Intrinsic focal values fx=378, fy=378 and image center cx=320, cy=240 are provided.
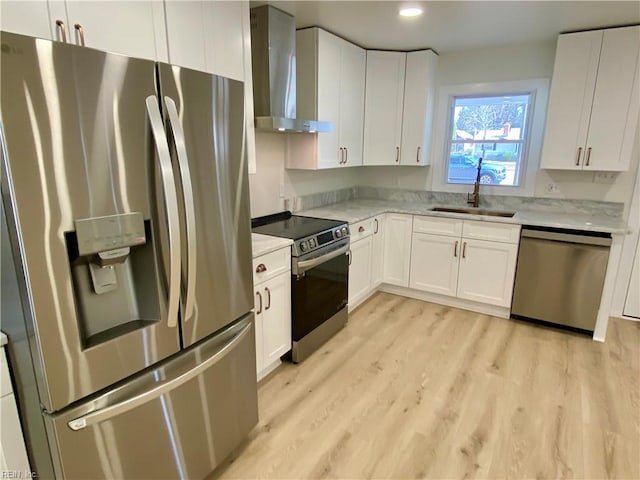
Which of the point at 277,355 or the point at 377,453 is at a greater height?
the point at 277,355

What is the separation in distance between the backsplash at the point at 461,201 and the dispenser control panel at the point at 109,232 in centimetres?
228

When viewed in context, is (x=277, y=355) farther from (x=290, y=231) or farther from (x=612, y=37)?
(x=612, y=37)

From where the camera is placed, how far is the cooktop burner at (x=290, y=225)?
2574mm

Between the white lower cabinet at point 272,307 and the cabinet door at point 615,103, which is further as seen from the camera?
the cabinet door at point 615,103

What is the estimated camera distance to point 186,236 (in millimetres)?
Answer: 1355

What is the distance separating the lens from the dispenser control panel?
3.62 feet

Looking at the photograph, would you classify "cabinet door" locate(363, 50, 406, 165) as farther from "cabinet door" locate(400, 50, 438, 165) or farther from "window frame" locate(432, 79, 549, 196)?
"window frame" locate(432, 79, 549, 196)

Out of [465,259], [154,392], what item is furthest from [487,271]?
[154,392]

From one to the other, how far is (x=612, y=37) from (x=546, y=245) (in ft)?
5.30

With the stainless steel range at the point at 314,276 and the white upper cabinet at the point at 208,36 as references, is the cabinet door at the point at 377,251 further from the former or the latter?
the white upper cabinet at the point at 208,36

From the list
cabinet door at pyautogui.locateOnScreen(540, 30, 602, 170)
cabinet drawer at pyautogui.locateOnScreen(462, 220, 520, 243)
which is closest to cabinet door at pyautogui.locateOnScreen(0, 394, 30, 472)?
cabinet drawer at pyautogui.locateOnScreen(462, 220, 520, 243)

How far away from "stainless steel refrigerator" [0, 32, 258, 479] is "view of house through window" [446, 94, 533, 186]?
9.65 feet

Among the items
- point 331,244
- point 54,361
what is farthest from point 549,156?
point 54,361

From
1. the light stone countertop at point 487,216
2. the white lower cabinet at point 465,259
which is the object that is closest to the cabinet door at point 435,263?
the white lower cabinet at point 465,259
